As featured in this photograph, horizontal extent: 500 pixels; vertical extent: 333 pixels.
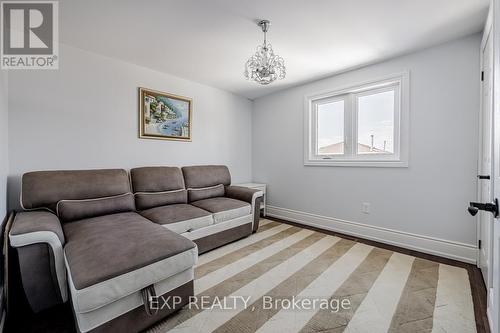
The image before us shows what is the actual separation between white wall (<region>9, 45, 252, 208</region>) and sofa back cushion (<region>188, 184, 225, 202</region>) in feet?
1.82

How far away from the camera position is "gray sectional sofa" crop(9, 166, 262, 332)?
1.16 metres

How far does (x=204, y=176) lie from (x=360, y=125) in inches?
89.3

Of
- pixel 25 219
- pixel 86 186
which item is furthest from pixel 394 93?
pixel 25 219

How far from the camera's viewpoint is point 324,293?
1.65 metres

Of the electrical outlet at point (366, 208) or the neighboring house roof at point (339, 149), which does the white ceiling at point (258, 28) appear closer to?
the neighboring house roof at point (339, 149)

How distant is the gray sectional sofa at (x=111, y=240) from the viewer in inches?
45.5

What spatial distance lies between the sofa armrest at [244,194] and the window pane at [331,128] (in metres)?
1.21

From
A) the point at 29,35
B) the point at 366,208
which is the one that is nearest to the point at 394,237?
the point at 366,208

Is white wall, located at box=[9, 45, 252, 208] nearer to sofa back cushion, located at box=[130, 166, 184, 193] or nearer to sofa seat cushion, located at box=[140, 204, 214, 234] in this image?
sofa back cushion, located at box=[130, 166, 184, 193]

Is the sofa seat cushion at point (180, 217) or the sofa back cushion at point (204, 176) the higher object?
the sofa back cushion at point (204, 176)

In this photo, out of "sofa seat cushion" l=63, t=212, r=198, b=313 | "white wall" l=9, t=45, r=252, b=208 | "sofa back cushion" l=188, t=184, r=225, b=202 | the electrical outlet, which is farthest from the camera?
"sofa back cushion" l=188, t=184, r=225, b=202

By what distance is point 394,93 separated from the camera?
2.60 m

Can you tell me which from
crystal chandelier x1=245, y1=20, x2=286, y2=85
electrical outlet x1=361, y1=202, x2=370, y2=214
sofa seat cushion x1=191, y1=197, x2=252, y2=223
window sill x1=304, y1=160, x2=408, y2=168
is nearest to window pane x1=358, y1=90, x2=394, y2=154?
window sill x1=304, y1=160, x2=408, y2=168

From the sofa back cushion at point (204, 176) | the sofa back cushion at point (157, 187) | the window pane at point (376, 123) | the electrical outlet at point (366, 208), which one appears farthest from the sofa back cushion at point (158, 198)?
the window pane at point (376, 123)
